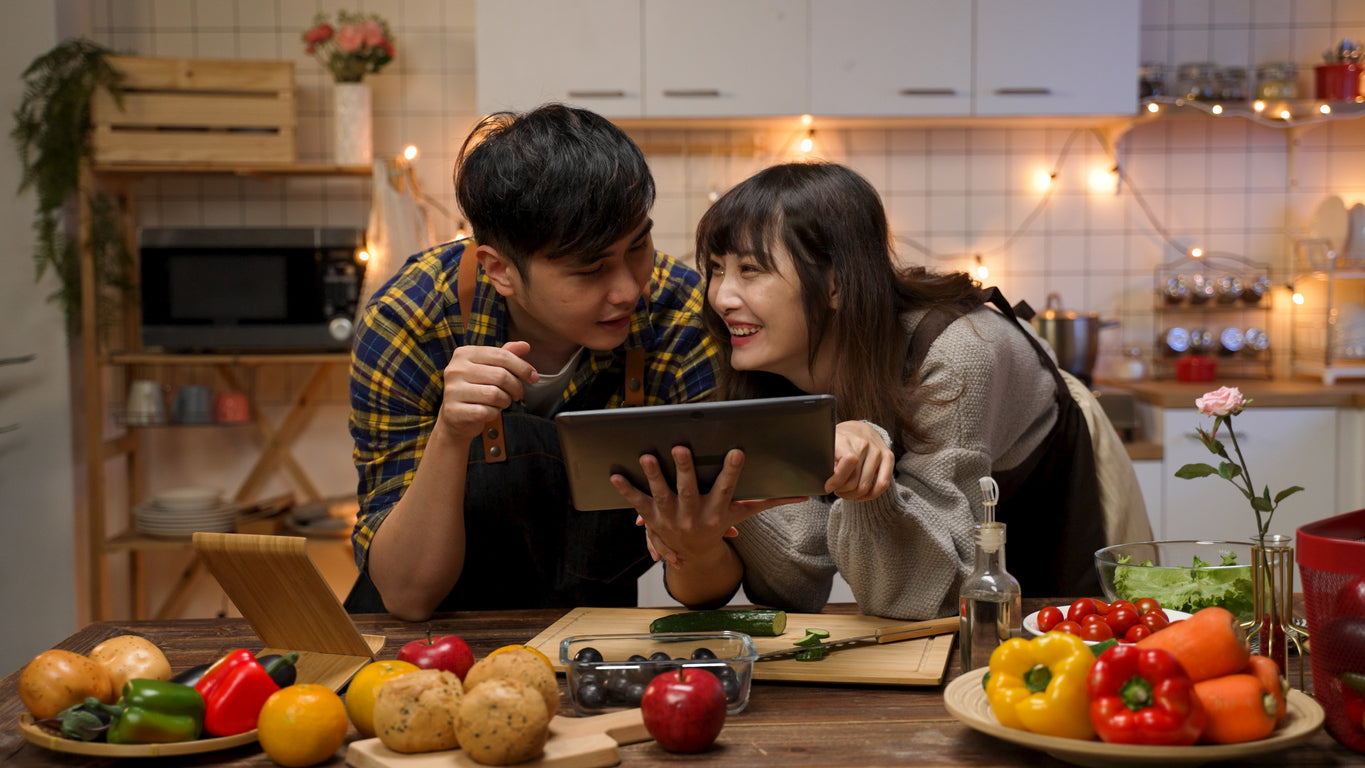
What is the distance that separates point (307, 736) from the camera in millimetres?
894

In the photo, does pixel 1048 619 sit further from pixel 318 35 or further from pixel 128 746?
pixel 318 35

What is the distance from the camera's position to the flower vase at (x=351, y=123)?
3.14m

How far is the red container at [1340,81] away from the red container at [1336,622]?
2.81 m

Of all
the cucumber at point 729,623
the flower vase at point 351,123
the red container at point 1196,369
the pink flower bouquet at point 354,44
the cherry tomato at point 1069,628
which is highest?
the pink flower bouquet at point 354,44

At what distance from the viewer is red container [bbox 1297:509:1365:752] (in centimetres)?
89

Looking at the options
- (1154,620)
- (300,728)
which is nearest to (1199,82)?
(1154,620)

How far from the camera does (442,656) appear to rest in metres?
1.01

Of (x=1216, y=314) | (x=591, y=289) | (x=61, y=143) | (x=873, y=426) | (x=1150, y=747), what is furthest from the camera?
(x=1216, y=314)

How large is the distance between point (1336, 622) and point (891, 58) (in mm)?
2407

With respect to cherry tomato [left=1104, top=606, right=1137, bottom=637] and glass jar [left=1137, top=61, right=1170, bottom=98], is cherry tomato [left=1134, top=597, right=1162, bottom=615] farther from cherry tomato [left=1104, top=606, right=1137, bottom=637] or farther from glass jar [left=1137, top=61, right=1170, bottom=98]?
glass jar [left=1137, top=61, right=1170, bottom=98]

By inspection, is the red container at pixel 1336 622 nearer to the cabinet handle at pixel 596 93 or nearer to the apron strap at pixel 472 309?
the apron strap at pixel 472 309

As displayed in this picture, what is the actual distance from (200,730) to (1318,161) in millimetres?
3501

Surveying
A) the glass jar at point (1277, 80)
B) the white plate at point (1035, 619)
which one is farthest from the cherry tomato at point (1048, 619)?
the glass jar at point (1277, 80)

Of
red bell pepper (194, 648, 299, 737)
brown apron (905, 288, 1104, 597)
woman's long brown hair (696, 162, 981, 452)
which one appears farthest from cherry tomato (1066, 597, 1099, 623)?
red bell pepper (194, 648, 299, 737)
